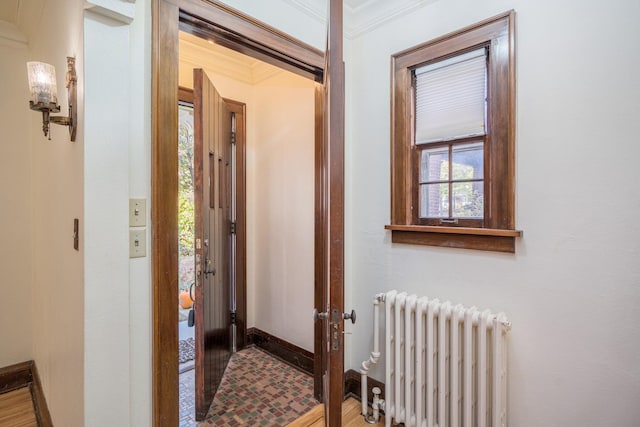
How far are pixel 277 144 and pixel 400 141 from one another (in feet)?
4.05

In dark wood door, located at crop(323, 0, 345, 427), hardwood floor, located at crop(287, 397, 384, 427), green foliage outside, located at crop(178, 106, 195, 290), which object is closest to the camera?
dark wood door, located at crop(323, 0, 345, 427)

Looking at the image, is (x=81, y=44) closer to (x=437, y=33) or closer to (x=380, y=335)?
(x=437, y=33)

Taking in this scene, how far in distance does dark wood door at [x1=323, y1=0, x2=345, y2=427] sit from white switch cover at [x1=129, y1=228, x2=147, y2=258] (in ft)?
2.44

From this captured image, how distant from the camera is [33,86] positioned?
1.20 metres

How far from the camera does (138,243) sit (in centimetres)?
115

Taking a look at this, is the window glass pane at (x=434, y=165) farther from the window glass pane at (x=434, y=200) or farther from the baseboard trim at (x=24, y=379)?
the baseboard trim at (x=24, y=379)

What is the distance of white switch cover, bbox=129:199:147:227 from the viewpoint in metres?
1.13

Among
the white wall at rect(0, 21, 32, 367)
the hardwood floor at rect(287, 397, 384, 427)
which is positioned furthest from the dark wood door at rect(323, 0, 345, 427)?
the white wall at rect(0, 21, 32, 367)

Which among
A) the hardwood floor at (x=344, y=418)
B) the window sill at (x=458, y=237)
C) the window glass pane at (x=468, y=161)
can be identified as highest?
the window glass pane at (x=468, y=161)

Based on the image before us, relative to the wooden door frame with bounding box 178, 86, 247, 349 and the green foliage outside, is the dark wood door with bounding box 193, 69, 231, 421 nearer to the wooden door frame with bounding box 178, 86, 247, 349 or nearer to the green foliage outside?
the wooden door frame with bounding box 178, 86, 247, 349

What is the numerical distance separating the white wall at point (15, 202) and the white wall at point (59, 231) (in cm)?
9

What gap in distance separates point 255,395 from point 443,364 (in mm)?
1379

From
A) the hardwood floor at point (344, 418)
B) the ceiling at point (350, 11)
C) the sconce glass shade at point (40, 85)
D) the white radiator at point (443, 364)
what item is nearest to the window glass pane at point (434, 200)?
the white radiator at point (443, 364)

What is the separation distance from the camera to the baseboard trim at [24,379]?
1992mm
